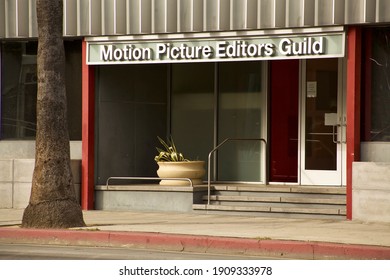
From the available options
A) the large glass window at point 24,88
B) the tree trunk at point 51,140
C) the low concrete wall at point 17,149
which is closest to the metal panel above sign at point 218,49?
the large glass window at point 24,88

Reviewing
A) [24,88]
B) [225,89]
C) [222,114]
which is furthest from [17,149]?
[225,89]

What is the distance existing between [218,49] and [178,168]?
8.76 ft

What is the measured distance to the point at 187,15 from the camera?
20266 millimetres

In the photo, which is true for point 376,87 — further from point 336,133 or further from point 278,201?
point 278,201

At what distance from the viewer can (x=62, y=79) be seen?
17734mm

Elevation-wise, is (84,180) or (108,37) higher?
(108,37)

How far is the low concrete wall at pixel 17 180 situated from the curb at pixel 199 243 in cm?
437

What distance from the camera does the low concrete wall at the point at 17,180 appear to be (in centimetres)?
2150

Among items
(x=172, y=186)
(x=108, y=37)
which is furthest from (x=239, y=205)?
(x=108, y=37)

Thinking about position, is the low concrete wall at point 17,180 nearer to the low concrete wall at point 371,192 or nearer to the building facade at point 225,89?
the building facade at point 225,89

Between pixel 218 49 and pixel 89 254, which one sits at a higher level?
pixel 218 49

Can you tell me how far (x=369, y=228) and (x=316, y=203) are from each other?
224 cm

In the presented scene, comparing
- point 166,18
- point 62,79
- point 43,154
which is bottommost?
point 43,154

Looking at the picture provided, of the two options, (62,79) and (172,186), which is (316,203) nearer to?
(172,186)
